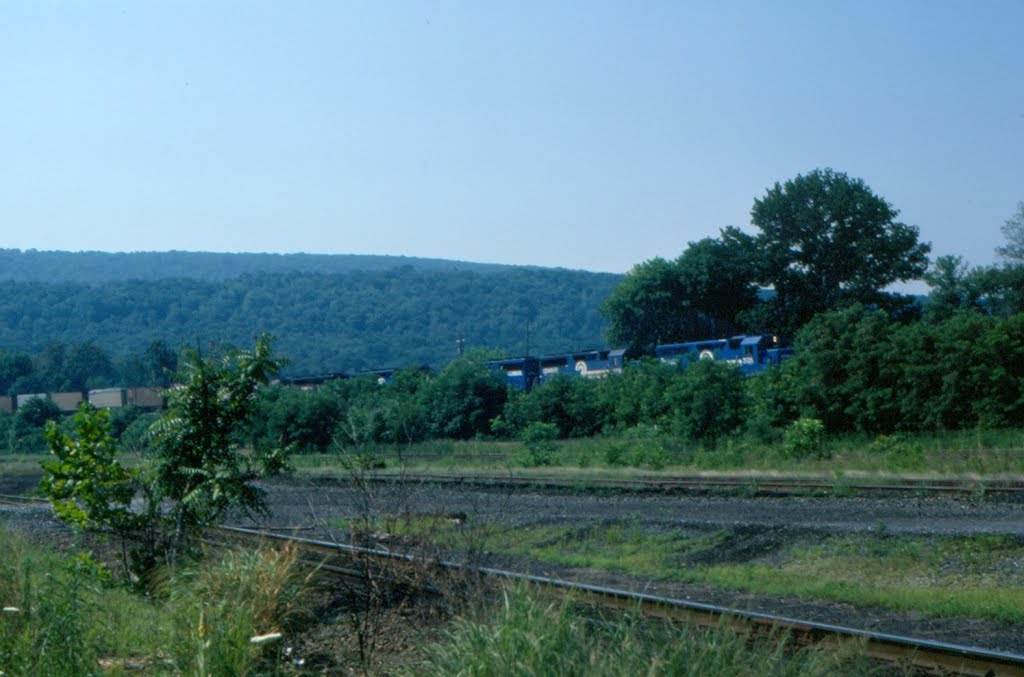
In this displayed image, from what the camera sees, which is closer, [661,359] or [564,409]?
[564,409]

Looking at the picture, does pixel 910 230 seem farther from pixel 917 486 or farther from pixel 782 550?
pixel 782 550

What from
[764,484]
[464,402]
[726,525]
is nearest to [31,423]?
[464,402]

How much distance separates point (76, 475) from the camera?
41.7 feet

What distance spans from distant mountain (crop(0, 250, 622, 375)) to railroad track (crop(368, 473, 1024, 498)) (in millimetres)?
46619

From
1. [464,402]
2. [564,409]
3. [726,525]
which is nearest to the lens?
[726,525]

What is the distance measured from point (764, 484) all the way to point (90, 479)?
1413 cm

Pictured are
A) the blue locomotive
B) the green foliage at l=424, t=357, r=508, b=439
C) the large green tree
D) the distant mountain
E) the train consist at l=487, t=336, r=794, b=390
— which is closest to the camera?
the blue locomotive

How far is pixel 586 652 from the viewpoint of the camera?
5988mm

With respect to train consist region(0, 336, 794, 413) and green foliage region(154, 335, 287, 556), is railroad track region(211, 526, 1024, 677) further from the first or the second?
train consist region(0, 336, 794, 413)

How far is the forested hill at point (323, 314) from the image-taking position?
10112cm

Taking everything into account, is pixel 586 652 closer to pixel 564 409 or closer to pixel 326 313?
pixel 564 409

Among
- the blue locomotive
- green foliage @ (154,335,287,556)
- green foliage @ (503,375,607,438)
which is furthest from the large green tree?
green foliage @ (154,335,287,556)

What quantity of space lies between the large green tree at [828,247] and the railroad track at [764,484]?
39278mm

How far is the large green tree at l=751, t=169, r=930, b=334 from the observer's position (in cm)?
6188
